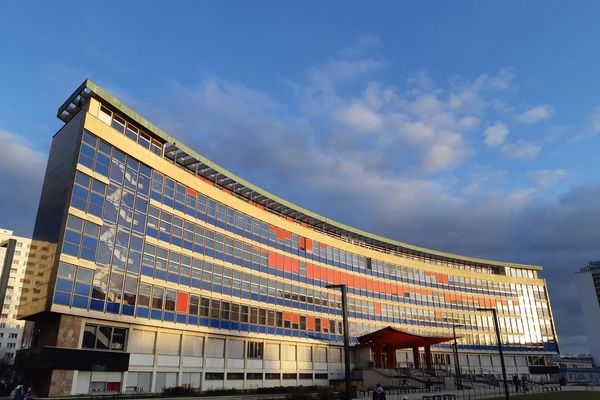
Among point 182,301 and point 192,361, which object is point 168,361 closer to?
point 192,361

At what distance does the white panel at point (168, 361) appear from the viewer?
127 feet

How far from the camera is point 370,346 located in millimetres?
63062

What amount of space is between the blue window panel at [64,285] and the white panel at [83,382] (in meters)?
5.65

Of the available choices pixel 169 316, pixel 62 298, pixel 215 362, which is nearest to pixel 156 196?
pixel 169 316

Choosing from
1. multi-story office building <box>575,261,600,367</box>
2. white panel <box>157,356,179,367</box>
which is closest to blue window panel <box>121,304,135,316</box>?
white panel <box>157,356,179,367</box>

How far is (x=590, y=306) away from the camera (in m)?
138

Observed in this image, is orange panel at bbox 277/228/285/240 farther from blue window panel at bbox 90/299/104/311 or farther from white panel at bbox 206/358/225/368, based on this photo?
blue window panel at bbox 90/299/104/311

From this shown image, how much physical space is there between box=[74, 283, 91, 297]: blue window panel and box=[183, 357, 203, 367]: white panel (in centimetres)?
1154

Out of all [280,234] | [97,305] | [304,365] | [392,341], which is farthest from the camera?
[392,341]

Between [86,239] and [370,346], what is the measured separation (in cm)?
4145

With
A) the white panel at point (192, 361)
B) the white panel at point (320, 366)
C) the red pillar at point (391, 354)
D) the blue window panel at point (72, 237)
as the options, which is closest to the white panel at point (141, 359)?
the white panel at point (192, 361)

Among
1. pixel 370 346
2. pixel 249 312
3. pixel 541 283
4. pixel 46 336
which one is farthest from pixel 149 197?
pixel 541 283

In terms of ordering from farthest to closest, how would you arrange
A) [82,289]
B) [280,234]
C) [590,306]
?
1. [590,306]
2. [280,234]
3. [82,289]

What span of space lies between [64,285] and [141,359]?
29.9ft
